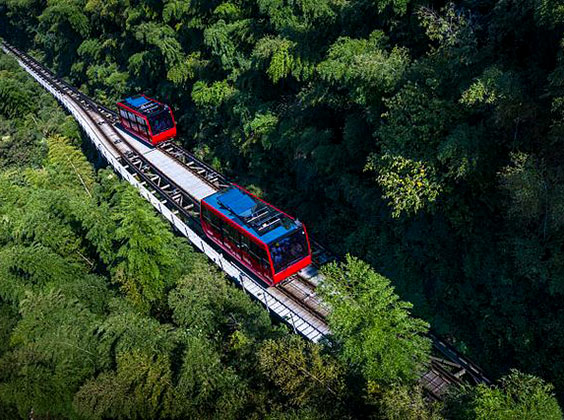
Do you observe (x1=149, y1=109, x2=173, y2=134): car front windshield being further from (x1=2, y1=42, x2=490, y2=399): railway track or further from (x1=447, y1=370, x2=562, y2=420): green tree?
(x1=447, y1=370, x2=562, y2=420): green tree

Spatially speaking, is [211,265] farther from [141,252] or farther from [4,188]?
[4,188]

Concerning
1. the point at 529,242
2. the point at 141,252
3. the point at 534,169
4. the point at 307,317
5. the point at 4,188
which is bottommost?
the point at 4,188

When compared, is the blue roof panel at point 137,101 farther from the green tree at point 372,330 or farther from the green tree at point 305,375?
the green tree at point 305,375

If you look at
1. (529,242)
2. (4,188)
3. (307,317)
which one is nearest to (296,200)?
(307,317)

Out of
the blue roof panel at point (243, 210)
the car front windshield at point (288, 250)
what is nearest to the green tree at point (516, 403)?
the car front windshield at point (288, 250)

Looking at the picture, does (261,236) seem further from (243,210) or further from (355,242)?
(355,242)

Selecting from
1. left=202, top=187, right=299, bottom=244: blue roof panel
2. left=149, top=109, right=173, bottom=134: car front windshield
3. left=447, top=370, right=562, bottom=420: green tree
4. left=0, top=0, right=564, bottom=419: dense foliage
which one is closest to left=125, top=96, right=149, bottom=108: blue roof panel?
left=149, top=109, right=173, bottom=134: car front windshield

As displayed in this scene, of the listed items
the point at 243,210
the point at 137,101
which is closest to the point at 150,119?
the point at 137,101
